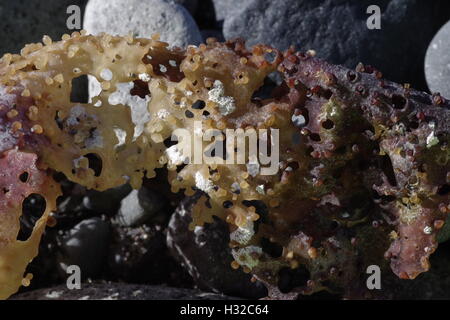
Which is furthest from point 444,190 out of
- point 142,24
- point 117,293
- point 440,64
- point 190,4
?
point 190,4

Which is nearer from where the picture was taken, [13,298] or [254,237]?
[254,237]

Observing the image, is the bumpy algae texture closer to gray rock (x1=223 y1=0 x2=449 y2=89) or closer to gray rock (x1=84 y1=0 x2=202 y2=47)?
gray rock (x1=84 y1=0 x2=202 y2=47)

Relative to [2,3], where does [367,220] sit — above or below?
below

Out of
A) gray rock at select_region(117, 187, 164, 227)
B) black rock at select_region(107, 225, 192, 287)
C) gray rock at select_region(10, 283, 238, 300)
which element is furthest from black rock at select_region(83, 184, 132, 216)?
gray rock at select_region(10, 283, 238, 300)
